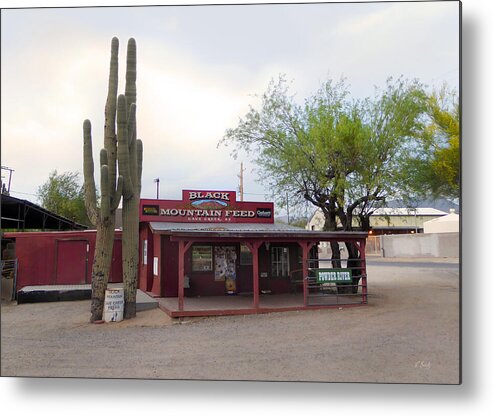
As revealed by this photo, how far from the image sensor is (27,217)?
16688 millimetres

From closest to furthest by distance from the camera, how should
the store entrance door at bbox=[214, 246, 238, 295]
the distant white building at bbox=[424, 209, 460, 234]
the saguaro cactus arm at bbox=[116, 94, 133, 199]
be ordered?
1. the distant white building at bbox=[424, 209, 460, 234]
2. the saguaro cactus arm at bbox=[116, 94, 133, 199]
3. the store entrance door at bbox=[214, 246, 238, 295]

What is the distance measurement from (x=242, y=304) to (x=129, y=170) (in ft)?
13.7

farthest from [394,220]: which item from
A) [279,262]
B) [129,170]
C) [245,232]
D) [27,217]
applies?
[27,217]

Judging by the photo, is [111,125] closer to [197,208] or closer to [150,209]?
[150,209]

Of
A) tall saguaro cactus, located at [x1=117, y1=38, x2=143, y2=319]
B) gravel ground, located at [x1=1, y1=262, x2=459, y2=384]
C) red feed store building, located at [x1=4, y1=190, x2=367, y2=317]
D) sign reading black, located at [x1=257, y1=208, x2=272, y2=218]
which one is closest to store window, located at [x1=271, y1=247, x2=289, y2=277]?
red feed store building, located at [x1=4, y1=190, x2=367, y2=317]

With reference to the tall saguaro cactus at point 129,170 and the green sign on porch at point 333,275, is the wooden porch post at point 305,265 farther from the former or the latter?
the tall saguaro cactus at point 129,170

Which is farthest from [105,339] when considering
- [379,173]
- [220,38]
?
[379,173]

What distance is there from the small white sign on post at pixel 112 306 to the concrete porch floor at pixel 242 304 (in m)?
1.08

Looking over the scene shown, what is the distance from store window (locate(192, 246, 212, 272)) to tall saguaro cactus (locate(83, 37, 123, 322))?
3.09 m

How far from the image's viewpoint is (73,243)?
14.6 meters

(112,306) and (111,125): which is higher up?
(111,125)

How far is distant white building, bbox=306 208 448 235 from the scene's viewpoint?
9.87 meters

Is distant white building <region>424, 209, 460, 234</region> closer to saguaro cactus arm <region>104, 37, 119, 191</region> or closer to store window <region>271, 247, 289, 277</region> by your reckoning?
store window <region>271, 247, 289, 277</region>

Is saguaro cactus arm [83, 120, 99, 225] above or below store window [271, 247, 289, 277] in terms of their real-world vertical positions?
above
